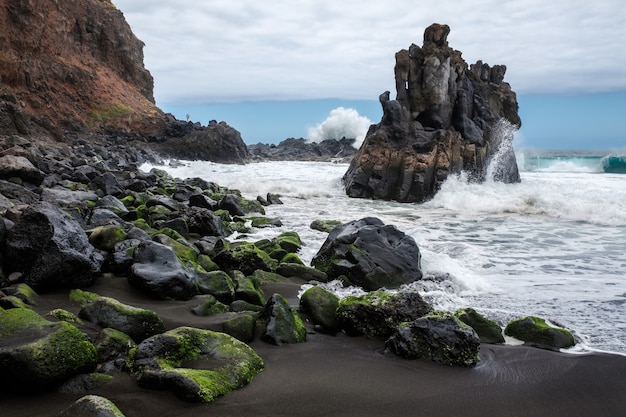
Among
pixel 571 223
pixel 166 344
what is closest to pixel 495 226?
pixel 571 223

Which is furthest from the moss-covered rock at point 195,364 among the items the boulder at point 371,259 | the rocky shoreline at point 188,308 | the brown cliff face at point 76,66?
the brown cliff face at point 76,66

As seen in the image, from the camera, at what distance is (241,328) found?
4578 mm

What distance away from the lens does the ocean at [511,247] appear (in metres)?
6.25

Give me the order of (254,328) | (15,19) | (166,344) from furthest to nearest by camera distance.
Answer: (15,19) < (254,328) < (166,344)

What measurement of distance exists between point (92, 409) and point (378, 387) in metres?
2.15

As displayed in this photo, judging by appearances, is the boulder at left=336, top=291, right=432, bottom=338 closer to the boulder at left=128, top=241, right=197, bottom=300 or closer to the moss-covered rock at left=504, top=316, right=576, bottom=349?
the moss-covered rock at left=504, top=316, right=576, bottom=349

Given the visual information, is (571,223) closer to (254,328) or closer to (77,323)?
(254,328)

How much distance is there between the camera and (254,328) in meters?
4.70

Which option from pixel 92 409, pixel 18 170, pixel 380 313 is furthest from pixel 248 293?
pixel 18 170

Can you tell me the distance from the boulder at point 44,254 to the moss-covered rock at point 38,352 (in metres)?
1.27

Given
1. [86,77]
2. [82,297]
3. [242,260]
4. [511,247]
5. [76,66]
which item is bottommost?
[511,247]

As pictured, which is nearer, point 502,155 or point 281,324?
point 281,324

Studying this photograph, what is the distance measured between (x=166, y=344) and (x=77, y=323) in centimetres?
98

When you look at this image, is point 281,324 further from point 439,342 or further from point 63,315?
point 63,315
